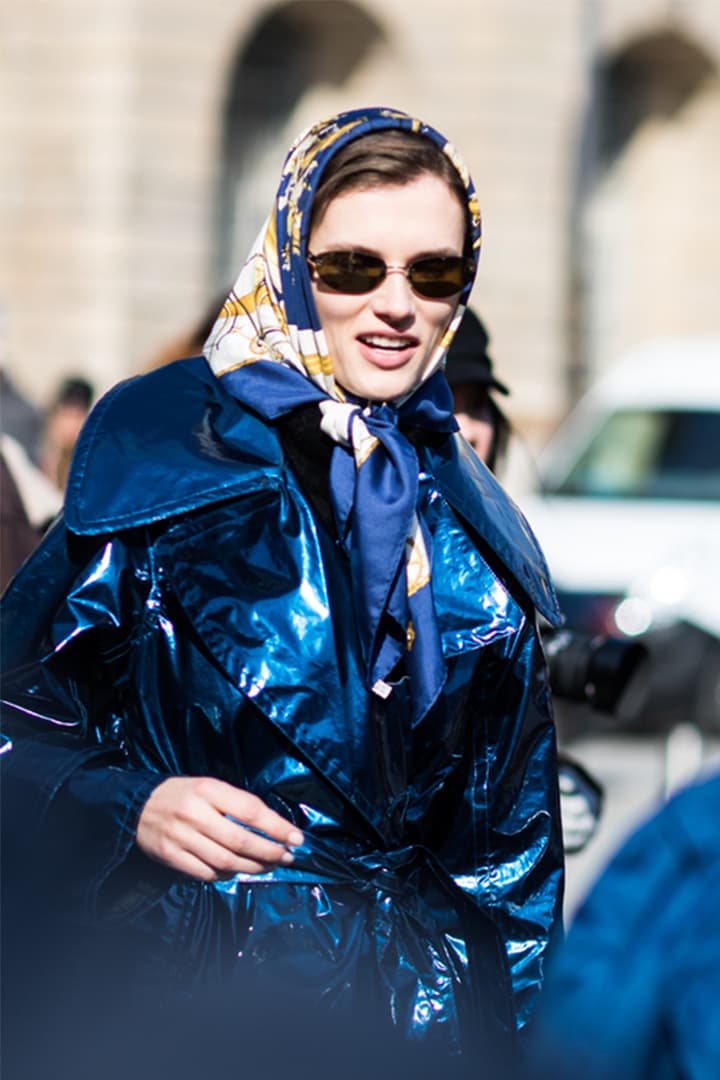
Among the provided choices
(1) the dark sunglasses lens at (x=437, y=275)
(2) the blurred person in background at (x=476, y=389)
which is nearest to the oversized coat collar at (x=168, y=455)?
(1) the dark sunglasses lens at (x=437, y=275)

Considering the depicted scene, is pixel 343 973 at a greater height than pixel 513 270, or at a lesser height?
greater

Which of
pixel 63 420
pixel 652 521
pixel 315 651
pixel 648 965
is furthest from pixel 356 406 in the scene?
pixel 652 521

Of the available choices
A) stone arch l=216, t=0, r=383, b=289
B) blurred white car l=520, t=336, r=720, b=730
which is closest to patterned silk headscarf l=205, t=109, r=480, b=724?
blurred white car l=520, t=336, r=720, b=730

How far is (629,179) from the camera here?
2006 centimetres

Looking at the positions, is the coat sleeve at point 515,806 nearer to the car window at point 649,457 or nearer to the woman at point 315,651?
the woman at point 315,651

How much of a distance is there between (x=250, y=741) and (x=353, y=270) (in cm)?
59

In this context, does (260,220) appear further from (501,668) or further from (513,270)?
(501,668)

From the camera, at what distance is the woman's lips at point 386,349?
2400 mm

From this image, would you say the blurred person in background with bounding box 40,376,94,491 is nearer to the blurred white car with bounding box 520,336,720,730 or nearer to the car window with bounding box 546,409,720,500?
the blurred white car with bounding box 520,336,720,730

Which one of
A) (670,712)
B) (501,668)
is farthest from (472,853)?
(670,712)

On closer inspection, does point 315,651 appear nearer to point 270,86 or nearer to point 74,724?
point 74,724

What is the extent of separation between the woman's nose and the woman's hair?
Answer: 112 mm

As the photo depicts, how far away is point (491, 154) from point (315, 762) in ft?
49.6

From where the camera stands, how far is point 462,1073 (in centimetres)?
134
